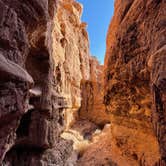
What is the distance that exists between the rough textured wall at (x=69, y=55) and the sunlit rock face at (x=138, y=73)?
4369 millimetres

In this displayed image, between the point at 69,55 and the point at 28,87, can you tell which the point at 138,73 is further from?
the point at 69,55

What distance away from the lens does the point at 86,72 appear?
15.8 meters

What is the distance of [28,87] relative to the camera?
2283 mm

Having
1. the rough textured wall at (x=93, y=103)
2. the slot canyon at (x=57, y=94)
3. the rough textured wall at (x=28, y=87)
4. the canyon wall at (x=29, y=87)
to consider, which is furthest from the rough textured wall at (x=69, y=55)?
the rough textured wall at (x=28, y=87)

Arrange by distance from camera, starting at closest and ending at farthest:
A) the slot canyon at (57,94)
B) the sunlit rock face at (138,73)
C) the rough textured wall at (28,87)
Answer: the rough textured wall at (28,87) → the slot canyon at (57,94) → the sunlit rock face at (138,73)

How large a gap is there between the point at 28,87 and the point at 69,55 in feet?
32.5

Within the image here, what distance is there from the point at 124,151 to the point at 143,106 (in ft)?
7.87

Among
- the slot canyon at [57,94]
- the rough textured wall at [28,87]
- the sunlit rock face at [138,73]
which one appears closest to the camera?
the rough textured wall at [28,87]

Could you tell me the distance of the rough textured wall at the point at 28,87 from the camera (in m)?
1.90

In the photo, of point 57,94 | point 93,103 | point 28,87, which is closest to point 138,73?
point 57,94

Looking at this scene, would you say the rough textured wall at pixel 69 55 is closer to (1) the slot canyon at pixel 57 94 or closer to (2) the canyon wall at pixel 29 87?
(2) the canyon wall at pixel 29 87

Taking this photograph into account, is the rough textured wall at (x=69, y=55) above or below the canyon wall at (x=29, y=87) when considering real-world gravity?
above

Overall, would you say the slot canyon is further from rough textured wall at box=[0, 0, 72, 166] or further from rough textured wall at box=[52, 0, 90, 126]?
rough textured wall at box=[52, 0, 90, 126]

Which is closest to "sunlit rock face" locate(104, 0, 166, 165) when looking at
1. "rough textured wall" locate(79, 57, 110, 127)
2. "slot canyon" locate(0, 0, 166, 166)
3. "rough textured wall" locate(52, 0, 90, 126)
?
"slot canyon" locate(0, 0, 166, 166)
